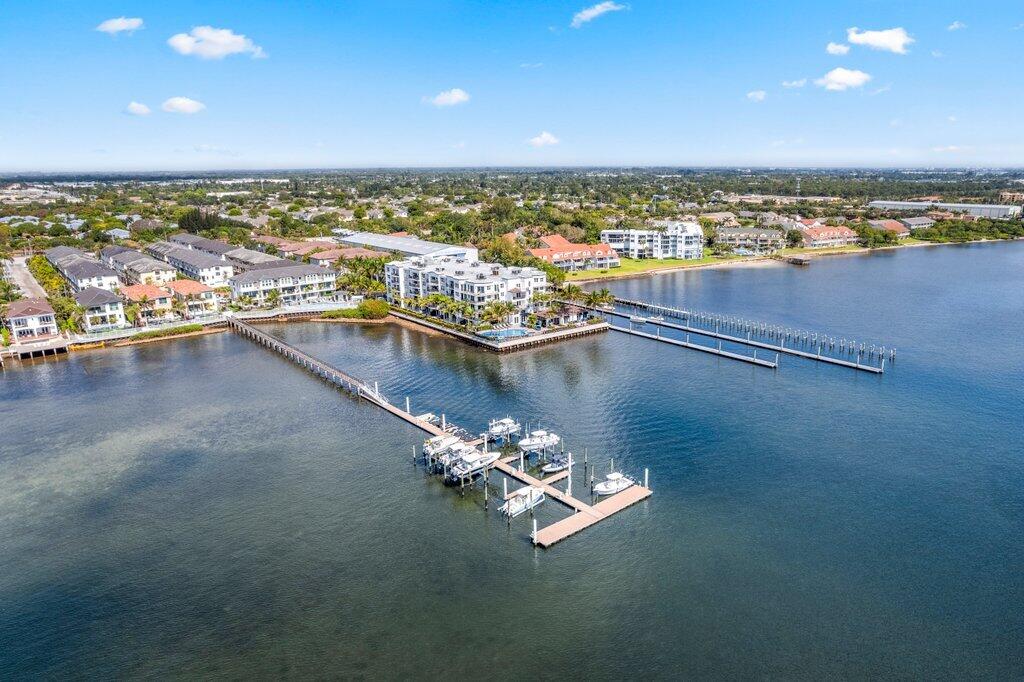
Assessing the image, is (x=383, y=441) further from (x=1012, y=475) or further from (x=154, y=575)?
(x=1012, y=475)

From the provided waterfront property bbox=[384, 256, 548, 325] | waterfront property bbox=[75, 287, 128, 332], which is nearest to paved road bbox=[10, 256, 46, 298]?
waterfront property bbox=[75, 287, 128, 332]

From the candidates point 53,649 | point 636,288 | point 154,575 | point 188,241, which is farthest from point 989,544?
point 188,241

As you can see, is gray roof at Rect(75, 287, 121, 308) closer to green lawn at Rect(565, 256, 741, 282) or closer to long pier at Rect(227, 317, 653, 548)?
long pier at Rect(227, 317, 653, 548)

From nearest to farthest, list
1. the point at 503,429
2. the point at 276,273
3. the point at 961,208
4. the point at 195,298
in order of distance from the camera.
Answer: the point at 503,429
the point at 195,298
the point at 276,273
the point at 961,208

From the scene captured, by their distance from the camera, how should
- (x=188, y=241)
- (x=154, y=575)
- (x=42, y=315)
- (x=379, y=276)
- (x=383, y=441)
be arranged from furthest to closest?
(x=188, y=241), (x=379, y=276), (x=42, y=315), (x=383, y=441), (x=154, y=575)

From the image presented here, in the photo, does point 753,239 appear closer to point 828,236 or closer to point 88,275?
point 828,236

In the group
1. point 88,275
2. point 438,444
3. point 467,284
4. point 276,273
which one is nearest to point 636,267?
point 467,284

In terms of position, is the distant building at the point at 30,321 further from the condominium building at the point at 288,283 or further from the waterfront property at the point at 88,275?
the condominium building at the point at 288,283
